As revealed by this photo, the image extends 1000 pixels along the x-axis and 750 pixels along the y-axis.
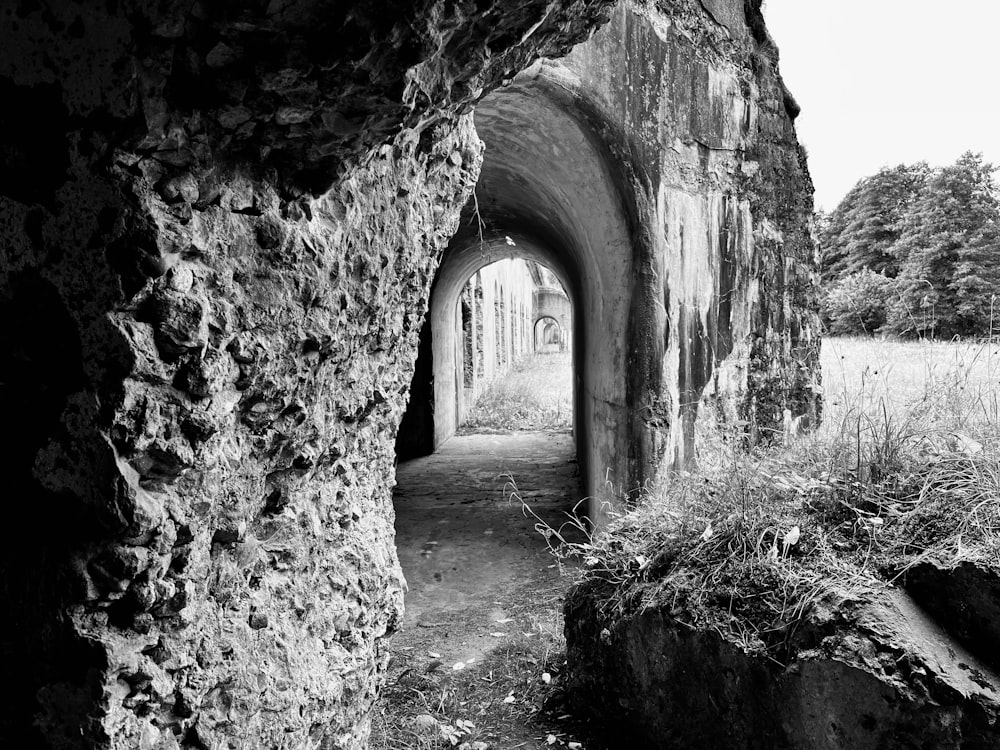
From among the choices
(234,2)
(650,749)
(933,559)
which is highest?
(234,2)

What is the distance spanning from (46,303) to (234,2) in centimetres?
65

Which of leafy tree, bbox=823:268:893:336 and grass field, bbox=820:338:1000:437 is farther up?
leafy tree, bbox=823:268:893:336

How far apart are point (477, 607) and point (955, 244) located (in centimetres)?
2028

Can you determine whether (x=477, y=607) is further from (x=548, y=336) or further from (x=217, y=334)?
(x=548, y=336)

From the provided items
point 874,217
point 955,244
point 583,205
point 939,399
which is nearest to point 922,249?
point 955,244

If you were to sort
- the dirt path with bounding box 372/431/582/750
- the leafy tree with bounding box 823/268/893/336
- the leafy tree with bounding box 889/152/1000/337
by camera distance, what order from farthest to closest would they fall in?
the leafy tree with bounding box 889/152/1000/337, the leafy tree with bounding box 823/268/893/336, the dirt path with bounding box 372/431/582/750

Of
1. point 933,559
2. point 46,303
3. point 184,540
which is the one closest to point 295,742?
point 184,540

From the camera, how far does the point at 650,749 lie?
268 centimetres

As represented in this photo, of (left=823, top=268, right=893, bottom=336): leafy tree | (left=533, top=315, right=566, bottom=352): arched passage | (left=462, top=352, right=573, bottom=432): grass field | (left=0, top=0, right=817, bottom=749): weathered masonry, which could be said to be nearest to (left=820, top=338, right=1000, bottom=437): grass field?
(left=0, top=0, right=817, bottom=749): weathered masonry

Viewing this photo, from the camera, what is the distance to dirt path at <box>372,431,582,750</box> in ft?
10.3

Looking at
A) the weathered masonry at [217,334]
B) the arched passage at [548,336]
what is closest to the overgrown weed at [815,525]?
the weathered masonry at [217,334]

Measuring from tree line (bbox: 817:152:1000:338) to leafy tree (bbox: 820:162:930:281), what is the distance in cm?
4

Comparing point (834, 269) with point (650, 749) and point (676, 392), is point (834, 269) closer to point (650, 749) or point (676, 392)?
point (676, 392)

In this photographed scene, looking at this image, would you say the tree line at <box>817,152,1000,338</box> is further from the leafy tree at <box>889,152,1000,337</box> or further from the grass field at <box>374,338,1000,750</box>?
the grass field at <box>374,338,1000,750</box>
